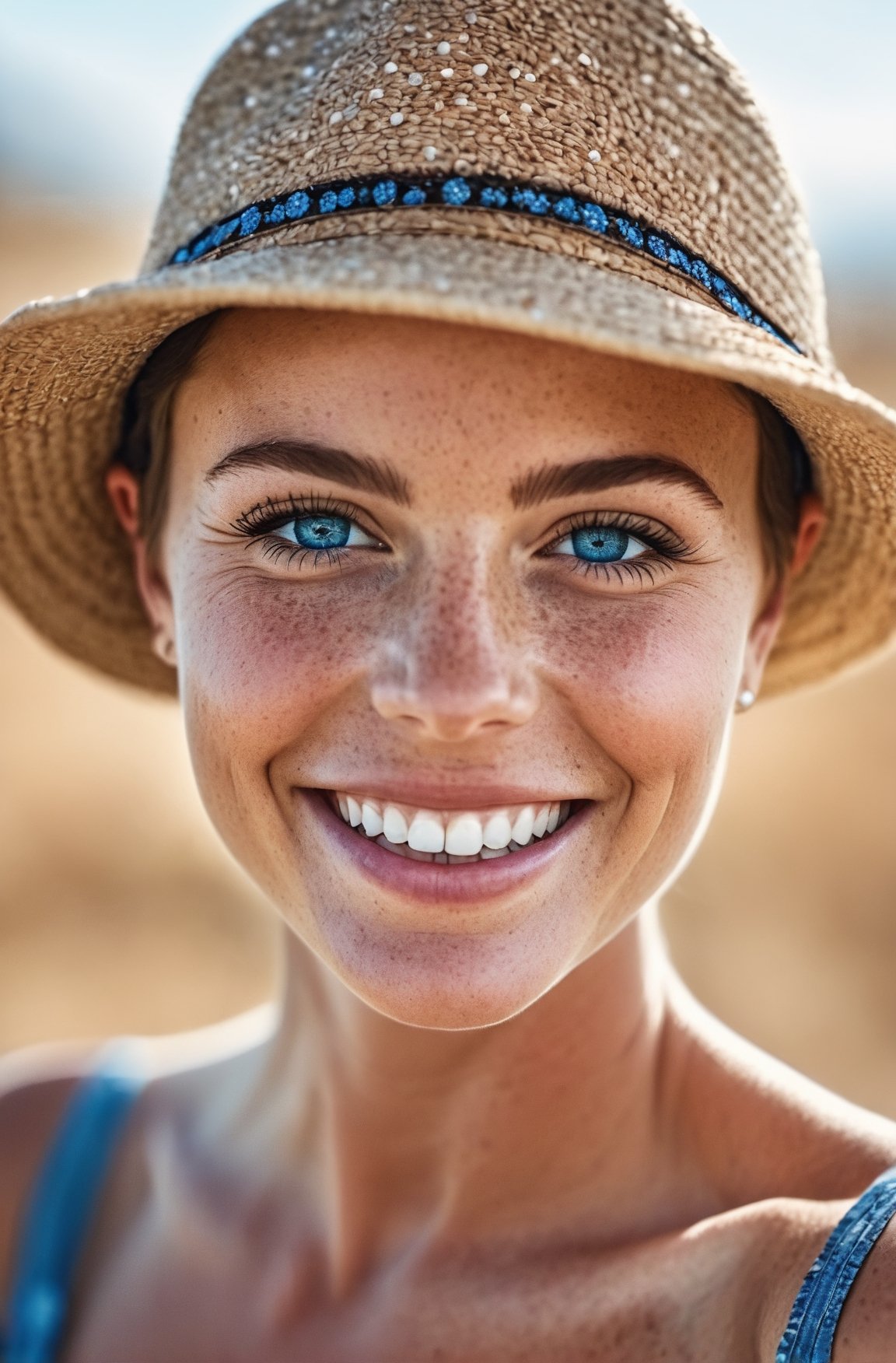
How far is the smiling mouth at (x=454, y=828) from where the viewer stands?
1.50m

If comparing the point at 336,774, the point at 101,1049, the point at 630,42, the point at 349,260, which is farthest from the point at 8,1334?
the point at 630,42

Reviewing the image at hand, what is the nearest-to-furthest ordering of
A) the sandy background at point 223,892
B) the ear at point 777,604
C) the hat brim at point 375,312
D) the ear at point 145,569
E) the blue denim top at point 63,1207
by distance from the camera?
the hat brim at point 375,312 → the ear at point 777,604 → the ear at point 145,569 → the blue denim top at point 63,1207 → the sandy background at point 223,892

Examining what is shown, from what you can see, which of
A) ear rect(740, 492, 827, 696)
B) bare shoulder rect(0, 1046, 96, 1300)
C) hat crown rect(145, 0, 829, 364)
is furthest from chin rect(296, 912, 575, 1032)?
bare shoulder rect(0, 1046, 96, 1300)

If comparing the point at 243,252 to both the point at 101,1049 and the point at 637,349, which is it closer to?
the point at 637,349

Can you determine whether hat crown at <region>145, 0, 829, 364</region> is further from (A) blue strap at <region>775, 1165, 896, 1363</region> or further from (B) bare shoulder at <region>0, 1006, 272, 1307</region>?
(B) bare shoulder at <region>0, 1006, 272, 1307</region>

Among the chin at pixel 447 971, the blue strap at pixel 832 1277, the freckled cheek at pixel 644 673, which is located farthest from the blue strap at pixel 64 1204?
the freckled cheek at pixel 644 673

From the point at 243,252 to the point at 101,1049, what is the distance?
1.78m

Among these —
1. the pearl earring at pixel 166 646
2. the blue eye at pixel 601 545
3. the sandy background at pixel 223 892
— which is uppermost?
the blue eye at pixel 601 545

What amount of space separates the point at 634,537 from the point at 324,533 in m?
0.36

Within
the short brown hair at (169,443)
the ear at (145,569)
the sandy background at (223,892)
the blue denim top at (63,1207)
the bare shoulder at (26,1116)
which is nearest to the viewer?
the short brown hair at (169,443)

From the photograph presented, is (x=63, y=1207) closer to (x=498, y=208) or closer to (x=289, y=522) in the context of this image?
(x=289, y=522)

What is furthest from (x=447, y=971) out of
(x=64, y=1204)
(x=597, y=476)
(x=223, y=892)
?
(x=223, y=892)

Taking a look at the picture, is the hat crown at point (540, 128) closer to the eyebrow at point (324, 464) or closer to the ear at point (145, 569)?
the eyebrow at point (324, 464)

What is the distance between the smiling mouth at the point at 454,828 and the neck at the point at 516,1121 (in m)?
0.38
